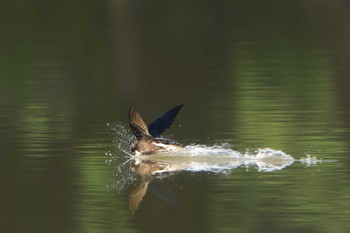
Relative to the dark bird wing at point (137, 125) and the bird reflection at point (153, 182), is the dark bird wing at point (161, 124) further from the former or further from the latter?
the bird reflection at point (153, 182)

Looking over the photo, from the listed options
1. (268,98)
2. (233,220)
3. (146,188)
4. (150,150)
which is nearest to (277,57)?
(268,98)

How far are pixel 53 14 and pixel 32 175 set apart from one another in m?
22.1

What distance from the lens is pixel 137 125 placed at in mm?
13406

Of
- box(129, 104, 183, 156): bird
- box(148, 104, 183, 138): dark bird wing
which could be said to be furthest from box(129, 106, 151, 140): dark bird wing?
box(148, 104, 183, 138): dark bird wing

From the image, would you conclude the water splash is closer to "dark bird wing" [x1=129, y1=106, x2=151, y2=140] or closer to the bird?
the bird

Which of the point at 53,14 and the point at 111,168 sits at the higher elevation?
the point at 53,14

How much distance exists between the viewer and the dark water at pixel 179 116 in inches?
421

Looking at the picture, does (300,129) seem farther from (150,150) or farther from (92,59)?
(92,59)

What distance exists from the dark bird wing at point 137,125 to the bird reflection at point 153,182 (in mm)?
243

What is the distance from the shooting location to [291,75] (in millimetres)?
20328

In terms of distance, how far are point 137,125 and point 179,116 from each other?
259 cm

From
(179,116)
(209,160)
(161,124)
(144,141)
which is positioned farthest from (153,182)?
(179,116)

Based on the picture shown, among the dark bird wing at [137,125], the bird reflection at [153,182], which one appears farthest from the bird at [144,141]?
the bird reflection at [153,182]

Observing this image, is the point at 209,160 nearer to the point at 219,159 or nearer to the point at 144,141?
the point at 219,159
